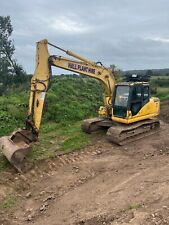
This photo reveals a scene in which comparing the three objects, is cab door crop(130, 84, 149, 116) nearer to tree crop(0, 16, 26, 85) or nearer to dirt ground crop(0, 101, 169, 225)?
dirt ground crop(0, 101, 169, 225)

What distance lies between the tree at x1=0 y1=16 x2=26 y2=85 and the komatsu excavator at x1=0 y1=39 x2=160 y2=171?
1610cm

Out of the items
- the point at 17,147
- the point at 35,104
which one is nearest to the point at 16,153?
the point at 17,147

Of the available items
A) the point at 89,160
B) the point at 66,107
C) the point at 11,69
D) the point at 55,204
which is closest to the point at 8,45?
the point at 11,69

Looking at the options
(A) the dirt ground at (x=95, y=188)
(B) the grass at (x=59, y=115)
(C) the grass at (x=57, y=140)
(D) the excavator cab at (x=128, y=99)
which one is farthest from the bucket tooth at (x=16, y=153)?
(D) the excavator cab at (x=128, y=99)

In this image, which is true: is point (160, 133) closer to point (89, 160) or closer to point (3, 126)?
point (89, 160)

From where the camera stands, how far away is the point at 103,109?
15.6m

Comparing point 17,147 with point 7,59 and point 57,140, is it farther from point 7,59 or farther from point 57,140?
point 7,59

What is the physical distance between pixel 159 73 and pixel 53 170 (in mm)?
39364

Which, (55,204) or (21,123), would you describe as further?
(21,123)

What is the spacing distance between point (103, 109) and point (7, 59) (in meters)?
17.4

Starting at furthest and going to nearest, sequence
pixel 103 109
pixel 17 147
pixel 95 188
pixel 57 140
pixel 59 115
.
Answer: pixel 59 115 < pixel 103 109 < pixel 57 140 < pixel 17 147 < pixel 95 188

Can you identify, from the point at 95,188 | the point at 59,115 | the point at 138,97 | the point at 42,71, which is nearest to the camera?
the point at 95,188

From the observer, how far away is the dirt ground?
842 cm

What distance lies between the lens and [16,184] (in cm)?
1071
